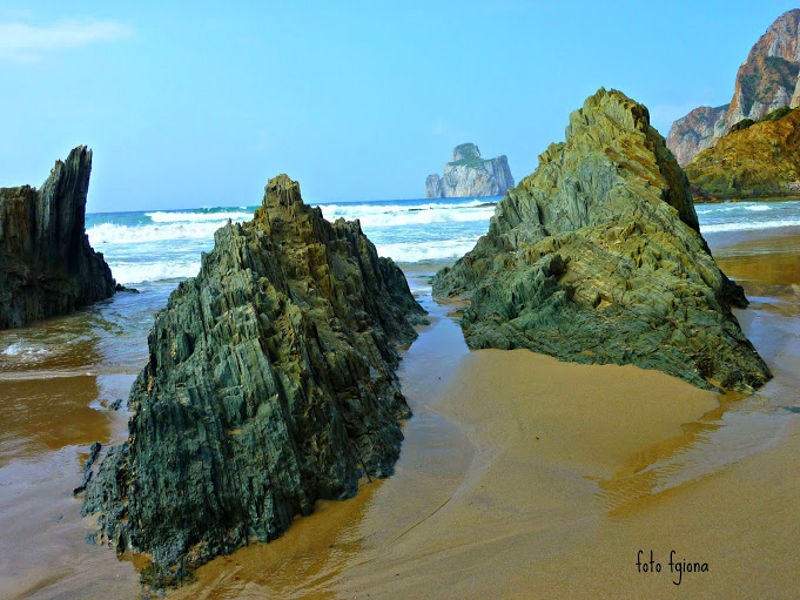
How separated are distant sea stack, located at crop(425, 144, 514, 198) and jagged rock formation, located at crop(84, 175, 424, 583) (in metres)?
154

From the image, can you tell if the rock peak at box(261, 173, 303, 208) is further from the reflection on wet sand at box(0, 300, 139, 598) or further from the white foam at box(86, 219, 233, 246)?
the white foam at box(86, 219, 233, 246)

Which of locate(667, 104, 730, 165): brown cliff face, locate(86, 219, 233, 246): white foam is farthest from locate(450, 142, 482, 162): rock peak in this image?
locate(86, 219, 233, 246): white foam

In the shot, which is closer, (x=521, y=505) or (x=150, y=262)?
(x=521, y=505)

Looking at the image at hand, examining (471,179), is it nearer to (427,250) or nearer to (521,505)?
(427,250)

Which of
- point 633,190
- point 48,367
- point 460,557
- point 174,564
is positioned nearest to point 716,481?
point 460,557

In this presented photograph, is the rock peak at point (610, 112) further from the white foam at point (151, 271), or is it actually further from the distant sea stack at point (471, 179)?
the distant sea stack at point (471, 179)

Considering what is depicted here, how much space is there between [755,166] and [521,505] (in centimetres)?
6769

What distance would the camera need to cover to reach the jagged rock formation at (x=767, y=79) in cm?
10397

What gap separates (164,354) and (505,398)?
388 cm

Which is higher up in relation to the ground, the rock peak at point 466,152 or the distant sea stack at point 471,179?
the rock peak at point 466,152

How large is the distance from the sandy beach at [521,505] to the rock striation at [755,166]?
60.0 m

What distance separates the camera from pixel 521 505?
484cm

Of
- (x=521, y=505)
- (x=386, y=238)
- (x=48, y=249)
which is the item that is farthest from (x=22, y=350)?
(x=386, y=238)

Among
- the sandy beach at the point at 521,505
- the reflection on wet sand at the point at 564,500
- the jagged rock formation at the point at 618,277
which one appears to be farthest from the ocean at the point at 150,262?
the jagged rock formation at the point at 618,277
